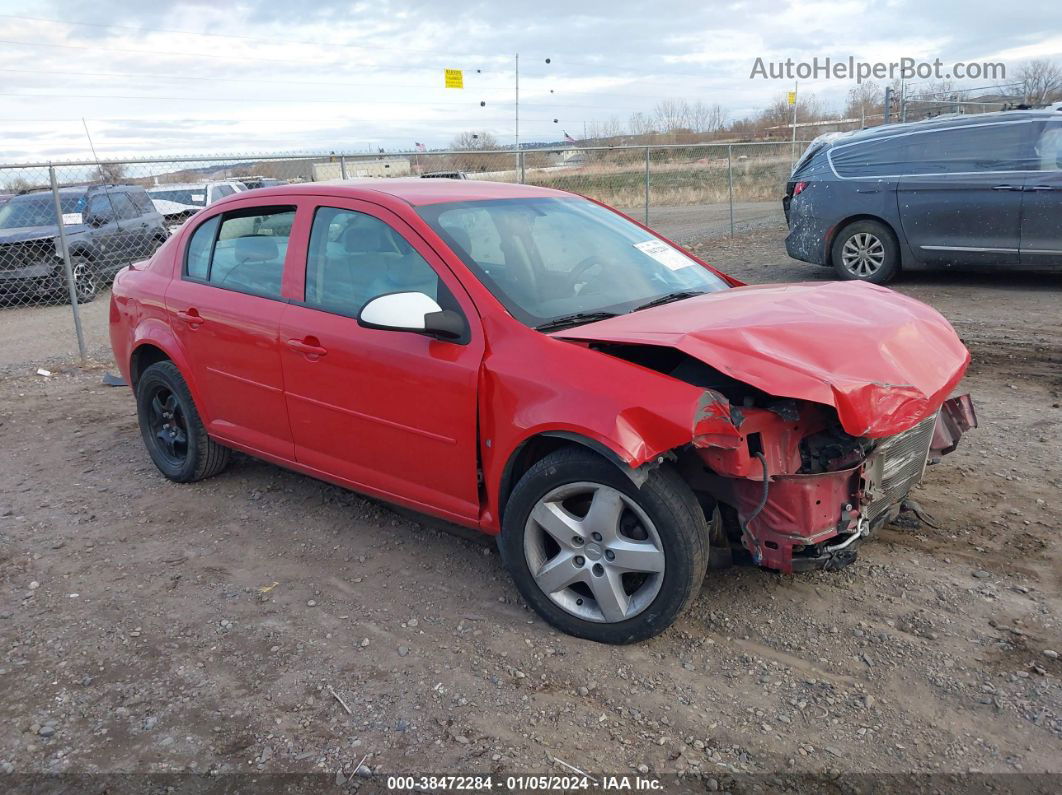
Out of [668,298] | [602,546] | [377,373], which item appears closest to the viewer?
[602,546]

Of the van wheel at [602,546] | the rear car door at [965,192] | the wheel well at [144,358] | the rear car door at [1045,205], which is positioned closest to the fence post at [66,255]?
the wheel well at [144,358]

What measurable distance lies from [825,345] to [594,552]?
114 centimetres

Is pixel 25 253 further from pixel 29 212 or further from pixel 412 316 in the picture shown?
pixel 412 316

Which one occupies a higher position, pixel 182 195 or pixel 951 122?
pixel 951 122

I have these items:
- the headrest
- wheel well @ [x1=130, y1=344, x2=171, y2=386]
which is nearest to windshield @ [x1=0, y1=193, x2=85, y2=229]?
wheel well @ [x1=130, y1=344, x2=171, y2=386]

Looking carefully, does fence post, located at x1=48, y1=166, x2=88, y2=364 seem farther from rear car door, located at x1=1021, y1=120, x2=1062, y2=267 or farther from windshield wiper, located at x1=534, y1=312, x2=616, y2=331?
rear car door, located at x1=1021, y1=120, x2=1062, y2=267

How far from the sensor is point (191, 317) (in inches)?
186

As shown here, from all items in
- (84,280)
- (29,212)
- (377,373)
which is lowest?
(84,280)

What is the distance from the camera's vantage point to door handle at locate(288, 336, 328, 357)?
3.97 meters

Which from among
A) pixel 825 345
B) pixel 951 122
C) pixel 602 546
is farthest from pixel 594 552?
pixel 951 122

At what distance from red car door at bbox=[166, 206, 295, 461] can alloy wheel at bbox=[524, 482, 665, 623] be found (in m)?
1.62

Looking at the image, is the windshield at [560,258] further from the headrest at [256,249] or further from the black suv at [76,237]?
the black suv at [76,237]

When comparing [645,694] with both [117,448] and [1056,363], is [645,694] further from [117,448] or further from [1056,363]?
[1056,363]

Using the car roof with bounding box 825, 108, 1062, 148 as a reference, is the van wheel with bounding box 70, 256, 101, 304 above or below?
below
